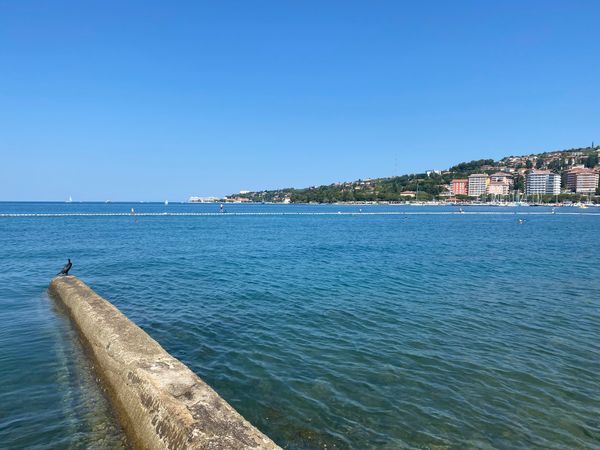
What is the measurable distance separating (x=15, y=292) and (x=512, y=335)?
19.6 m

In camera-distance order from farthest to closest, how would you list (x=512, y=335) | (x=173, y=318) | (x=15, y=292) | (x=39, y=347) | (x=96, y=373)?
(x=15, y=292) → (x=173, y=318) → (x=512, y=335) → (x=39, y=347) → (x=96, y=373)

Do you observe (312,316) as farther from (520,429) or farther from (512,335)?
(520,429)

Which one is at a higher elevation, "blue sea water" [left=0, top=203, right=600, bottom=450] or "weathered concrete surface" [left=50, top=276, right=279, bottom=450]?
"weathered concrete surface" [left=50, top=276, right=279, bottom=450]

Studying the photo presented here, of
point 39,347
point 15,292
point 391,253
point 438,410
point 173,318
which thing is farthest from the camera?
point 391,253

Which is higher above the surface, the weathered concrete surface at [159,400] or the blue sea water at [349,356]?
the weathered concrete surface at [159,400]

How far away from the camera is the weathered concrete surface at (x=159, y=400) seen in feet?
15.4

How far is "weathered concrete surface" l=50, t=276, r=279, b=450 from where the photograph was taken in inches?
185

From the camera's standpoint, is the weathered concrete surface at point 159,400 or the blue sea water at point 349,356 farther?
the blue sea water at point 349,356

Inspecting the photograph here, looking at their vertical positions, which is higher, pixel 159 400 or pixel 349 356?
pixel 159 400

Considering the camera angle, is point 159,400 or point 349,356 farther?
point 349,356

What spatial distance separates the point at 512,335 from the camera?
451 inches

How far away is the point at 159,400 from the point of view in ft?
18.3

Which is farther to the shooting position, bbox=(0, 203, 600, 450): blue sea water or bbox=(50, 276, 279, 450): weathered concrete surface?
bbox=(0, 203, 600, 450): blue sea water

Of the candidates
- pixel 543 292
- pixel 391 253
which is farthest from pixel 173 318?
A: pixel 391 253
